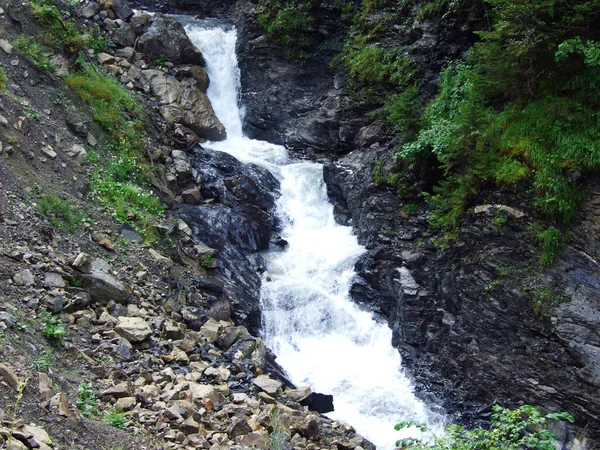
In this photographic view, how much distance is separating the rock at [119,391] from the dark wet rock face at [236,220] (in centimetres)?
442

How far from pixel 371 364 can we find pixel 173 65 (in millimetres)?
11404

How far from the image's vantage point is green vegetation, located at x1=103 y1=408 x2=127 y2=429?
574 centimetres

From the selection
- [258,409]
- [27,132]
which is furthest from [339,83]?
[258,409]

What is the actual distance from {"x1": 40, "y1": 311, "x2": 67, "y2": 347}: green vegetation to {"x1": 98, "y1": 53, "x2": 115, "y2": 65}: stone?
A: 10.2m

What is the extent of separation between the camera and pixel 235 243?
12.9 metres

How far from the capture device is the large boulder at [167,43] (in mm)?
16964

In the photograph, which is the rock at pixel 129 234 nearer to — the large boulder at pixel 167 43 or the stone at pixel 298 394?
the stone at pixel 298 394

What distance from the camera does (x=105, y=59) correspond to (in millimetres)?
15438

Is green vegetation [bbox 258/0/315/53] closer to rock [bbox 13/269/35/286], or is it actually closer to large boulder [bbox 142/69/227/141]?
large boulder [bbox 142/69/227/141]

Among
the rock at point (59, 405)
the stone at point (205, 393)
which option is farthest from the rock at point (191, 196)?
the rock at point (59, 405)

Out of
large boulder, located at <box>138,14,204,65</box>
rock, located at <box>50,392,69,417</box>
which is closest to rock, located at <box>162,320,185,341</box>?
rock, located at <box>50,392,69,417</box>

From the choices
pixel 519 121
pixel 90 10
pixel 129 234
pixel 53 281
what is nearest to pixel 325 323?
pixel 129 234

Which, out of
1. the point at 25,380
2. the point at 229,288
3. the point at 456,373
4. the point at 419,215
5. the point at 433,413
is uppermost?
the point at 419,215

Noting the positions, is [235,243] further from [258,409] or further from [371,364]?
[258,409]
